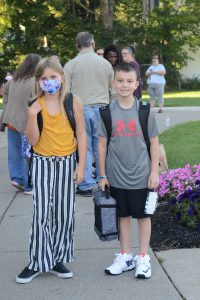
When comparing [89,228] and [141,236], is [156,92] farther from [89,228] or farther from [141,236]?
[141,236]

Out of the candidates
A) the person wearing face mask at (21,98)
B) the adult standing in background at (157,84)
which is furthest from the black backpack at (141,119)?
the adult standing in background at (157,84)

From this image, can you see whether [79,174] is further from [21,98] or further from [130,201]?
[21,98]

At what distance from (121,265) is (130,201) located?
1.78 ft

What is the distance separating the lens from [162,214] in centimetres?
626

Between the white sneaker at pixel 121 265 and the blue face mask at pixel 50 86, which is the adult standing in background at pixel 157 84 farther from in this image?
the blue face mask at pixel 50 86

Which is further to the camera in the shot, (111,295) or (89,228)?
(89,228)

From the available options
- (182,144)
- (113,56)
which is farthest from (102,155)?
(182,144)

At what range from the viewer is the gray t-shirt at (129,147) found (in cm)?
445

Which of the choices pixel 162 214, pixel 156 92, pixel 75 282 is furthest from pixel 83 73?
pixel 156 92

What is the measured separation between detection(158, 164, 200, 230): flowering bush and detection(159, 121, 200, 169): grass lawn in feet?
6.25

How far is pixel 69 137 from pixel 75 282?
1146 millimetres

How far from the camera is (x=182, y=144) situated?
10648mm

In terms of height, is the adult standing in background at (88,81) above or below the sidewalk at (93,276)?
above

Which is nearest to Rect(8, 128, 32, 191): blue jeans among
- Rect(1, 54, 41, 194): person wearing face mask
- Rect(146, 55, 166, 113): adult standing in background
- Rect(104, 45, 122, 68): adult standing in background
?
Rect(1, 54, 41, 194): person wearing face mask
